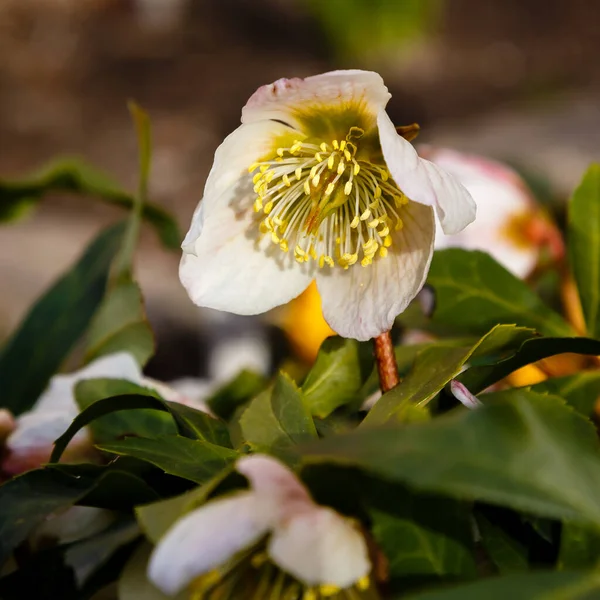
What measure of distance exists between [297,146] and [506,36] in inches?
181

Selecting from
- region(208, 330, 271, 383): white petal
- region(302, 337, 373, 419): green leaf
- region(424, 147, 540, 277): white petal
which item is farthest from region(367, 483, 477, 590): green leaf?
region(208, 330, 271, 383): white petal

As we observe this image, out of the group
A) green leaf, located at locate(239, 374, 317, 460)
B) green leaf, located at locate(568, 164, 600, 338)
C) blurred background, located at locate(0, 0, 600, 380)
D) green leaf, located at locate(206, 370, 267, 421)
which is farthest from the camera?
blurred background, located at locate(0, 0, 600, 380)

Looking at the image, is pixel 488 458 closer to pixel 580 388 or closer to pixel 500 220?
pixel 580 388

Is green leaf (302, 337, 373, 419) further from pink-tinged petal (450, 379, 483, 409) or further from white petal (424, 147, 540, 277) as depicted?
white petal (424, 147, 540, 277)

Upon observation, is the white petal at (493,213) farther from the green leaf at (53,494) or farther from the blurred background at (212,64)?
the blurred background at (212,64)

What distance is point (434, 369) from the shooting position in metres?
0.33

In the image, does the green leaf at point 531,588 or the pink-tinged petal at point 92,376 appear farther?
the pink-tinged petal at point 92,376

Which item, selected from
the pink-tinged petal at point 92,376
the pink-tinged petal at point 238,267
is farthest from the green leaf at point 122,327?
the pink-tinged petal at point 238,267

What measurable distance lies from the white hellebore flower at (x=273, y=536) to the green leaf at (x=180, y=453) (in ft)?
0.20

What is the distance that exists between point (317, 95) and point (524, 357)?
0.48ft

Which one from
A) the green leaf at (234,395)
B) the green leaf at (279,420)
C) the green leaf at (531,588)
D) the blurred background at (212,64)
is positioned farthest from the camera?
the blurred background at (212,64)

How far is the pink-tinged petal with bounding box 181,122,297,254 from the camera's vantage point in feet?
1.16

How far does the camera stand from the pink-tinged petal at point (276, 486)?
254 mm

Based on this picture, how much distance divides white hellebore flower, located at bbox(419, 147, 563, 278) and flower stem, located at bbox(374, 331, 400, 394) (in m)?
0.28
